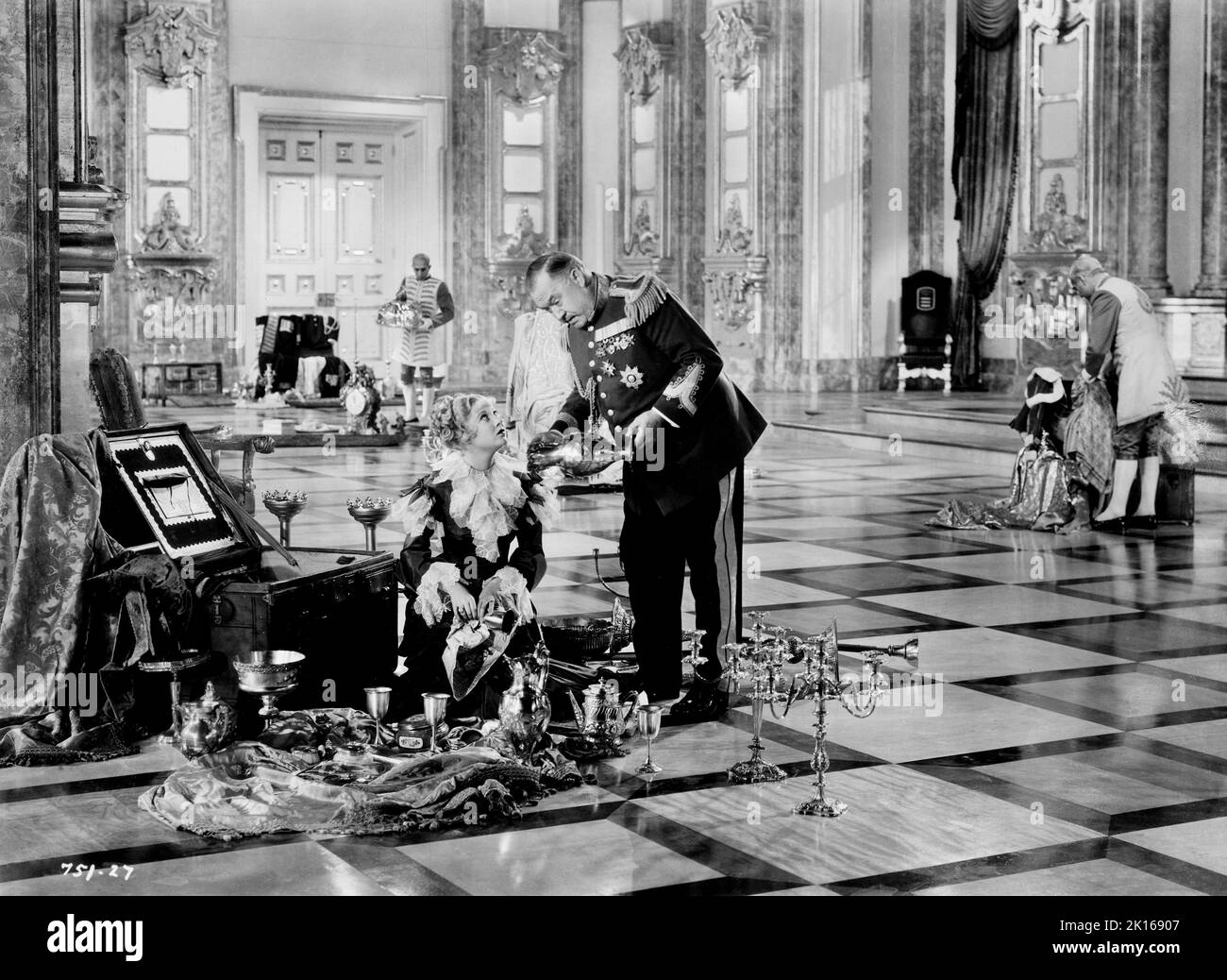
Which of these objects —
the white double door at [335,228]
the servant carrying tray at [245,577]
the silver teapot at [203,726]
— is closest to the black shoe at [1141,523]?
the servant carrying tray at [245,577]

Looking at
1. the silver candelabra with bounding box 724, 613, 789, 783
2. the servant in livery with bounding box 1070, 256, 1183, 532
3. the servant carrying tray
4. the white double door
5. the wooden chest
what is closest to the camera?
the silver candelabra with bounding box 724, 613, 789, 783

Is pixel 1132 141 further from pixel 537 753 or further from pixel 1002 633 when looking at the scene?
pixel 537 753

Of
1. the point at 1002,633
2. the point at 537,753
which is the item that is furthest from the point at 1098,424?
the point at 537,753

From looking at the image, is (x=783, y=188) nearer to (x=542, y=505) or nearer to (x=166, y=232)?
(x=166, y=232)

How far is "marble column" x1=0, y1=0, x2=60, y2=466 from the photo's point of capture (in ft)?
16.9

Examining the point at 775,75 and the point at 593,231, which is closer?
the point at 775,75

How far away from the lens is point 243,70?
1886 centimetres

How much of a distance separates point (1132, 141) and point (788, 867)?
1321 centimetres

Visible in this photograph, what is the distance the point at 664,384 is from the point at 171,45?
47.9ft

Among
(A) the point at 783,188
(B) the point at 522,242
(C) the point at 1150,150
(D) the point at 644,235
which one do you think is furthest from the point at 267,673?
(D) the point at 644,235

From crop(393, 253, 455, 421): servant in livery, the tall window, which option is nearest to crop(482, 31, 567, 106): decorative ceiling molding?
the tall window

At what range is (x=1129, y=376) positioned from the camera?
908cm

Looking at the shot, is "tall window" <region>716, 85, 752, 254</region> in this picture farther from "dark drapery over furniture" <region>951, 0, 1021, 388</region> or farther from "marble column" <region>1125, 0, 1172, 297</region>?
"marble column" <region>1125, 0, 1172, 297</region>

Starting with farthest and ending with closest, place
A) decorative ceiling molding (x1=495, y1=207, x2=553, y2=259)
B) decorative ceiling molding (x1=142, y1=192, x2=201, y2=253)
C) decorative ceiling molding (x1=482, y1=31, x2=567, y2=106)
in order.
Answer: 1. decorative ceiling molding (x1=495, y1=207, x2=553, y2=259)
2. decorative ceiling molding (x1=482, y1=31, x2=567, y2=106)
3. decorative ceiling molding (x1=142, y1=192, x2=201, y2=253)
